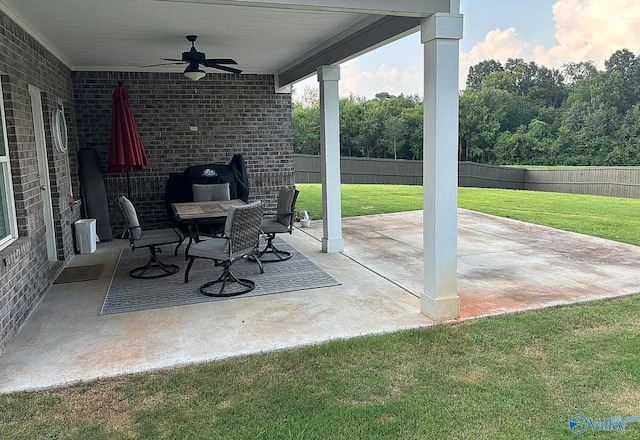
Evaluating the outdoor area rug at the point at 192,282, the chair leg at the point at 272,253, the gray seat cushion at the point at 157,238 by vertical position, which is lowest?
the outdoor area rug at the point at 192,282

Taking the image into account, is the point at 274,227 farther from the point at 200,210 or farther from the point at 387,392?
the point at 387,392

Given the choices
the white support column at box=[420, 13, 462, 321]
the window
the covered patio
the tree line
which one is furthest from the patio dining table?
the tree line

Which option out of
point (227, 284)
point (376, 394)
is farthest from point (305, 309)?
point (376, 394)

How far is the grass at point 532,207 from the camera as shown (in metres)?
8.05

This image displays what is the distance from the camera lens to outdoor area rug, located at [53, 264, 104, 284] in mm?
5530

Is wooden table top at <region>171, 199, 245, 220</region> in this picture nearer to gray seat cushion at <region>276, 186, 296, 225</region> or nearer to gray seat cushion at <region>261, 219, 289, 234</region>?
gray seat cushion at <region>261, 219, 289, 234</region>

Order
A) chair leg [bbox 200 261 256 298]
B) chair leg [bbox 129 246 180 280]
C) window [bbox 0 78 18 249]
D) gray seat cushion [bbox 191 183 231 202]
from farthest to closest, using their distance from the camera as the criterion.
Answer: gray seat cushion [bbox 191 183 231 202], chair leg [bbox 129 246 180 280], chair leg [bbox 200 261 256 298], window [bbox 0 78 18 249]

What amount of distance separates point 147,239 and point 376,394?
3581 mm

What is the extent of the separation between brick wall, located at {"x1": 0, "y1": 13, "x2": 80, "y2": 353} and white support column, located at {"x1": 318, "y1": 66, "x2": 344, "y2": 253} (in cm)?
328

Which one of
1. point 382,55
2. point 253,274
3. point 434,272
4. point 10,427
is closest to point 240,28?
point 253,274

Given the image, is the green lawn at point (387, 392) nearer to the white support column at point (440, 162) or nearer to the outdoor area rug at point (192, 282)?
A: the white support column at point (440, 162)

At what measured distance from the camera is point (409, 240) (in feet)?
24.1

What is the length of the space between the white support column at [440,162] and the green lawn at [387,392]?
1.13 ft

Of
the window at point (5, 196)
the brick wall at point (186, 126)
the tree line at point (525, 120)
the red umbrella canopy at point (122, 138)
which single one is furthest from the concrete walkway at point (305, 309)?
the tree line at point (525, 120)
